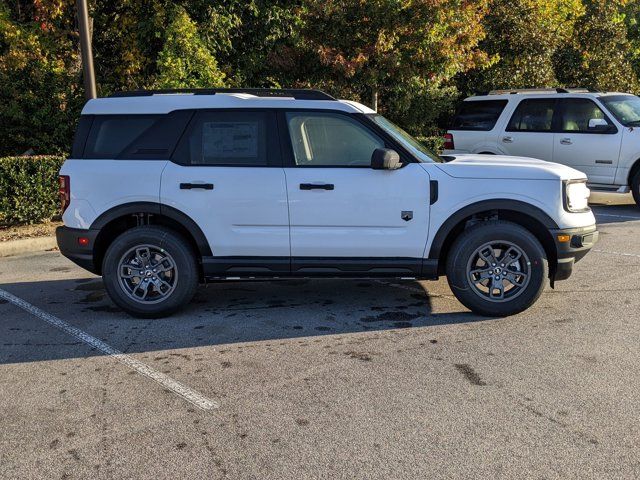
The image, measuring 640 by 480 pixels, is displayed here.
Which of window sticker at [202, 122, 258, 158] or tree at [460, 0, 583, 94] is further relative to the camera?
tree at [460, 0, 583, 94]

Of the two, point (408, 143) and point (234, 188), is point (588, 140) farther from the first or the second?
point (234, 188)

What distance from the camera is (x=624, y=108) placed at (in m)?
11.1

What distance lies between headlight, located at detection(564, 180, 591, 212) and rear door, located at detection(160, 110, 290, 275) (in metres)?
→ 2.33

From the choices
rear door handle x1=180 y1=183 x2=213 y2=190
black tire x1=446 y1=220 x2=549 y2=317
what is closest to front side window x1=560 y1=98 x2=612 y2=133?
black tire x1=446 y1=220 x2=549 y2=317

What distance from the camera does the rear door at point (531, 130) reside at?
37.2 ft

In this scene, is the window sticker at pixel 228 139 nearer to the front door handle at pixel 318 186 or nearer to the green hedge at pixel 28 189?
the front door handle at pixel 318 186

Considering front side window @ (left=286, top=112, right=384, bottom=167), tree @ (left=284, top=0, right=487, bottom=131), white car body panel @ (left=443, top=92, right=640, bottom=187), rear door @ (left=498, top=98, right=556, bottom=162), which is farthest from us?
tree @ (left=284, top=0, right=487, bottom=131)

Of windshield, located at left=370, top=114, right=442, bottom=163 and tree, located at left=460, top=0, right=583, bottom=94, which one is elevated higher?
tree, located at left=460, top=0, right=583, bottom=94

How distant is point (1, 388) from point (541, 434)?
10.8 ft

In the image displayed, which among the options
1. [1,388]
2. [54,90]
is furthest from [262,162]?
[54,90]

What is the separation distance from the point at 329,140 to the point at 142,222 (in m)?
1.78

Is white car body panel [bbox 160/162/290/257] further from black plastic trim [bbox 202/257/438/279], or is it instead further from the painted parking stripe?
the painted parking stripe

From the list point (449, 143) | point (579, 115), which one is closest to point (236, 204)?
point (449, 143)

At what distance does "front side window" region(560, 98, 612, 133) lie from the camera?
36.0 feet
